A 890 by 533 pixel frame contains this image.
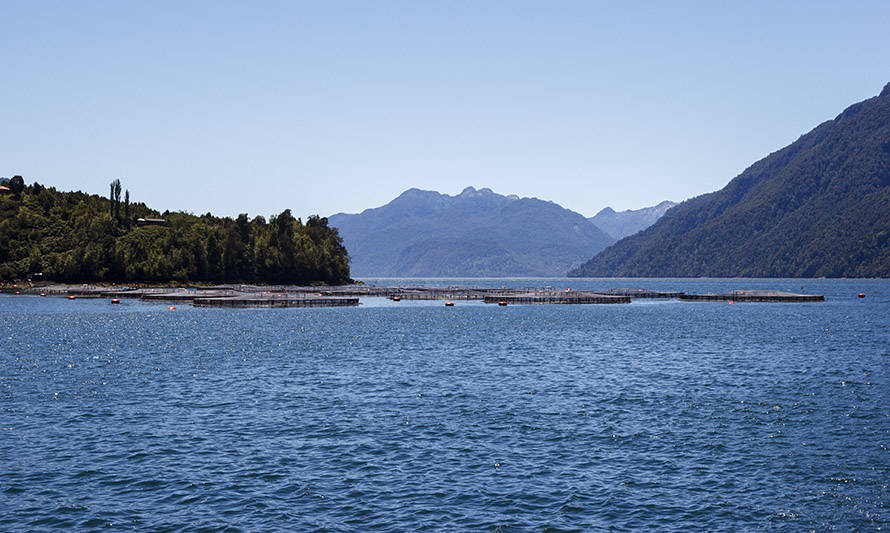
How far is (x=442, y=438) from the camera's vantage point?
119ft

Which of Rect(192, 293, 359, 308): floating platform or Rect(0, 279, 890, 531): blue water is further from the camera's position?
Rect(192, 293, 359, 308): floating platform

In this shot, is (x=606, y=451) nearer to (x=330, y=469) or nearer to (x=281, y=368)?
(x=330, y=469)

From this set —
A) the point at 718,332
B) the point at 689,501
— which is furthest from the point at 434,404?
the point at 718,332

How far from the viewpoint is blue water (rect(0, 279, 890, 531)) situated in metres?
25.1

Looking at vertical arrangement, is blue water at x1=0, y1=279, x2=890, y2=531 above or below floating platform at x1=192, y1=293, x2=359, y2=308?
below

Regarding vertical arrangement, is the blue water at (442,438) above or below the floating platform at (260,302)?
below

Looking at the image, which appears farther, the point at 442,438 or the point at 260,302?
the point at 260,302

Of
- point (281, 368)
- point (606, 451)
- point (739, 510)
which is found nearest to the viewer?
point (739, 510)

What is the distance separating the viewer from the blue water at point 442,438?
2514 cm

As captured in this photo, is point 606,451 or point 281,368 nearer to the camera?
point 606,451

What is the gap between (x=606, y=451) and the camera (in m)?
33.5

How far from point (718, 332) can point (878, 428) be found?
6903cm

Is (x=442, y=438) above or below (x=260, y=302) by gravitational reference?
below

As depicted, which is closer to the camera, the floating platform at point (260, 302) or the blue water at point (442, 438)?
the blue water at point (442, 438)
